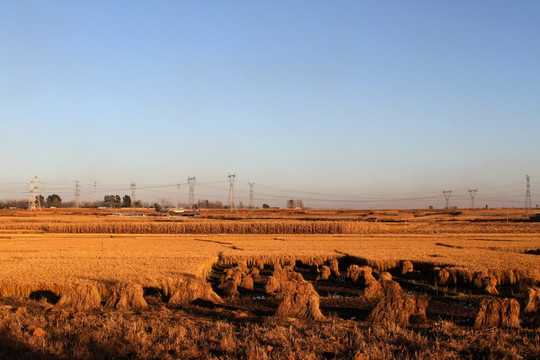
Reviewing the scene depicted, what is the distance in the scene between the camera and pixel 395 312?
36.5 ft

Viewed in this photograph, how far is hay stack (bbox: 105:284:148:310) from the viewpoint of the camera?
13.4 meters

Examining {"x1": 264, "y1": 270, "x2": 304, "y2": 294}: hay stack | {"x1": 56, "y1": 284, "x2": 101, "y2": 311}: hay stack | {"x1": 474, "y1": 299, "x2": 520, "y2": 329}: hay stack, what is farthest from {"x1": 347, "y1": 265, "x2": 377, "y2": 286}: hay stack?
{"x1": 56, "y1": 284, "x2": 101, "y2": 311}: hay stack

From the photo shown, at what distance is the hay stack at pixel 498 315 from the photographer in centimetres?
1060

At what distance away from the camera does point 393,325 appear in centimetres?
1008

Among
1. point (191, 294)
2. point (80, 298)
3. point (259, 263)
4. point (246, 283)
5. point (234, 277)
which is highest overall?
point (80, 298)

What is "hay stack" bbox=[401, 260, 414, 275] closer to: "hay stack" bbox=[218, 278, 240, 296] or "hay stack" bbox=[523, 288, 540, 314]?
"hay stack" bbox=[523, 288, 540, 314]

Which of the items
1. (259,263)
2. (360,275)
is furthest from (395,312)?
(259,263)

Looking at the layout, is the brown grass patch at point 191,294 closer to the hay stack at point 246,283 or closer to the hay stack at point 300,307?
the hay stack at point 246,283

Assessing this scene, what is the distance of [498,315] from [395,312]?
2354mm

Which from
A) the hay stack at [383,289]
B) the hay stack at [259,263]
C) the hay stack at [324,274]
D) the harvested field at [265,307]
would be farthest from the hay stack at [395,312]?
the hay stack at [259,263]

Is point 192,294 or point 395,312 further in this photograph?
point 192,294

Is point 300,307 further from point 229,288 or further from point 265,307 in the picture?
point 229,288

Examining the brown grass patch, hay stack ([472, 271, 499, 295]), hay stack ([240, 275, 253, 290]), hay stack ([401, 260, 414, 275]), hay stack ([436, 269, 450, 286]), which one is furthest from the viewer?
hay stack ([401, 260, 414, 275])

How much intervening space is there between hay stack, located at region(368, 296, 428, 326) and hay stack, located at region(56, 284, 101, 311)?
8004mm
